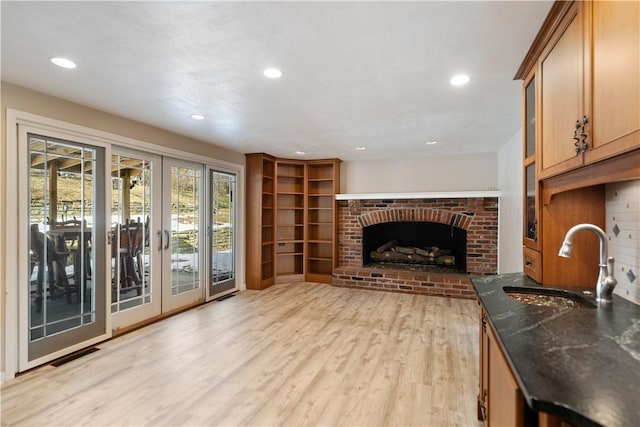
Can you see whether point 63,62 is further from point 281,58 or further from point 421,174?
point 421,174

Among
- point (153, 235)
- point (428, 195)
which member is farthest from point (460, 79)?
point (153, 235)

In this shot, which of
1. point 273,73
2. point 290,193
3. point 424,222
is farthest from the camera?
point 290,193

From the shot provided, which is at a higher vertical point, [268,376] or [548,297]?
[548,297]

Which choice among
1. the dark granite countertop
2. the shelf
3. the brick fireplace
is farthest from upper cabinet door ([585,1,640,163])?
the shelf

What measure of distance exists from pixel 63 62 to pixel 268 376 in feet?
8.70

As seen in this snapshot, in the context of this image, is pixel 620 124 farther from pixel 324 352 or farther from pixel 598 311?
pixel 324 352

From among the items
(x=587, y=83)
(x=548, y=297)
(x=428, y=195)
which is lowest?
(x=548, y=297)

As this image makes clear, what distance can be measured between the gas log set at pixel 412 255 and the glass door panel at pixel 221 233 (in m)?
2.65

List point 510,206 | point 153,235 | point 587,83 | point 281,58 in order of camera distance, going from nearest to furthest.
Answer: point 587,83
point 281,58
point 153,235
point 510,206

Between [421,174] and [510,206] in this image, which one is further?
[421,174]

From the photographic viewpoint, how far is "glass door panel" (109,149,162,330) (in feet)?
11.0

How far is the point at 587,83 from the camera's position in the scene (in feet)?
4.23

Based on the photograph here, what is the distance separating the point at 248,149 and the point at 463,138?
3.10m

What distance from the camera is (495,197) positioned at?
193 inches
